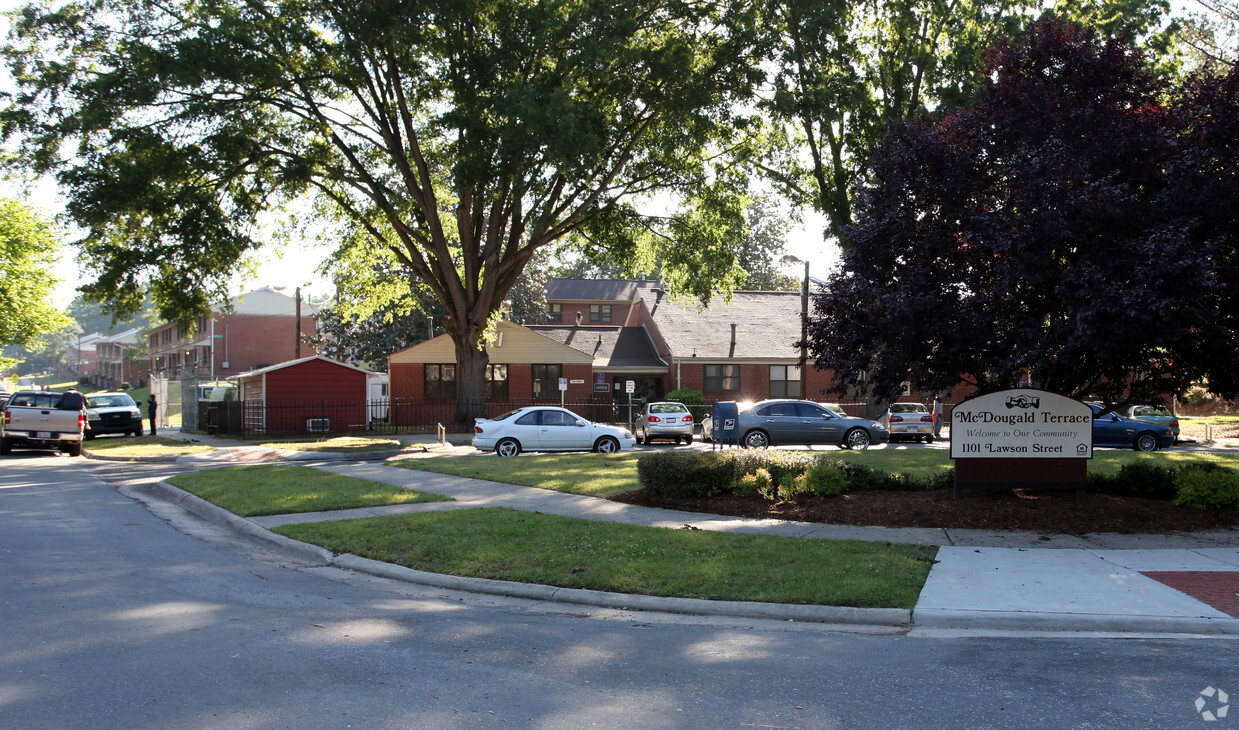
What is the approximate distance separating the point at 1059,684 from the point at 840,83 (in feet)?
78.3

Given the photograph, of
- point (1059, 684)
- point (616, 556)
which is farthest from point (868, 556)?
point (1059, 684)

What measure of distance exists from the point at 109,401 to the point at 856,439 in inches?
1068

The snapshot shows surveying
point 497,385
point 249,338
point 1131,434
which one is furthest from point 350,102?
point 249,338

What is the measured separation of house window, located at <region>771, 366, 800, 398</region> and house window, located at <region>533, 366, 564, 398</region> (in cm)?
1038

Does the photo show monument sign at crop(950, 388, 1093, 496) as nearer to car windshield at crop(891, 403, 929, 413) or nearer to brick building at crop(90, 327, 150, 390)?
car windshield at crop(891, 403, 929, 413)

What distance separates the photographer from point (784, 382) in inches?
1726

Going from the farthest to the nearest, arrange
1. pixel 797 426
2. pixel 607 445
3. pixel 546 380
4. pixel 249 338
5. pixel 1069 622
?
pixel 249 338
pixel 546 380
pixel 797 426
pixel 607 445
pixel 1069 622

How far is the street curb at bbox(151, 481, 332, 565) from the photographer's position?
10.0 m

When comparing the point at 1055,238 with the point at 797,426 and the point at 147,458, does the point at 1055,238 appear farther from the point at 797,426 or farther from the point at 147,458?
the point at 147,458

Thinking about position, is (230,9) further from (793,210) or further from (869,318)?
(869,318)

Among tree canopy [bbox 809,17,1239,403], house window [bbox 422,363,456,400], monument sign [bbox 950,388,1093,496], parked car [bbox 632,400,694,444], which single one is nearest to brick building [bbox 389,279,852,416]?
house window [bbox 422,363,456,400]

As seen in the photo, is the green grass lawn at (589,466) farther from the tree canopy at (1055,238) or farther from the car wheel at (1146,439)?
the car wheel at (1146,439)

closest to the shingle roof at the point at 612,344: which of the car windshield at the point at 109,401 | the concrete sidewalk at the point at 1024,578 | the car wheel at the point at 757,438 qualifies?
the car wheel at the point at 757,438

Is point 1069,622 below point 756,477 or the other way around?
below
